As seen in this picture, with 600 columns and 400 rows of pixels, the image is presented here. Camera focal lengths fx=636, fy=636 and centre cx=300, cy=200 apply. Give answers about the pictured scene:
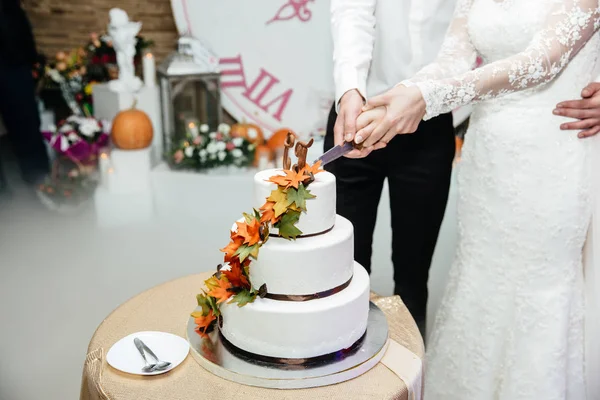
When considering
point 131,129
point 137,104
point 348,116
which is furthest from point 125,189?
point 348,116

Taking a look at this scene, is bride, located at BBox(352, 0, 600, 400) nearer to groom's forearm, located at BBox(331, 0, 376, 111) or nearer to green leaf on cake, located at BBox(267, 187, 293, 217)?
groom's forearm, located at BBox(331, 0, 376, 111)

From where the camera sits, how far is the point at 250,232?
122cm

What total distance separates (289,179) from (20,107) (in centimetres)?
330

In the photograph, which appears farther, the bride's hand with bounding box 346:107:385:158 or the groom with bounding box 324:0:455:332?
the groom with bounding box 324:0:455:332

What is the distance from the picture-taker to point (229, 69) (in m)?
3.56

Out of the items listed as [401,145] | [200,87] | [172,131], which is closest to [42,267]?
[172,131]

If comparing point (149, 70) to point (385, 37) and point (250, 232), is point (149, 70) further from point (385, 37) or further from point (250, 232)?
point (250, 232)

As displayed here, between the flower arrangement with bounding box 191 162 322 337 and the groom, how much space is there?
0.68 metres

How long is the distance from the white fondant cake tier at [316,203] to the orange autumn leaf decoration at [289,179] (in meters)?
0.02

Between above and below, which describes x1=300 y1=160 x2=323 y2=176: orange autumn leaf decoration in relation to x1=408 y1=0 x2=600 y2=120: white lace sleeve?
below

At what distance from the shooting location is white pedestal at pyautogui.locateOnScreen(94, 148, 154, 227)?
348 centimetres

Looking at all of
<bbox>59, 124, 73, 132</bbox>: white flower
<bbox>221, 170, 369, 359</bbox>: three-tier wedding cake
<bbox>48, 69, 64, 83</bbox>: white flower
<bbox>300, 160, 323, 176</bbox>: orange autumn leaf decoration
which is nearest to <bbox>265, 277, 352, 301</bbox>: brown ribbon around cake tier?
<bbox>221, 170, 369, 359</bbox>: three-tier wedding cake

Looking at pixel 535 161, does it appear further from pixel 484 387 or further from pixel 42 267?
pixel 42 267

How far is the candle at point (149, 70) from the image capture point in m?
3.52
